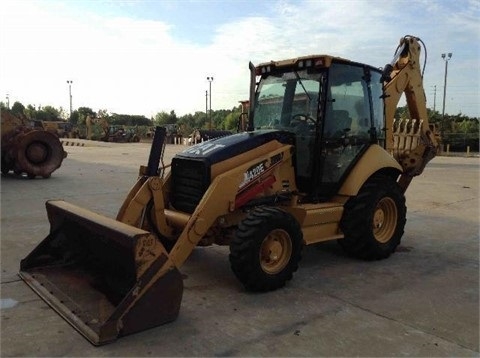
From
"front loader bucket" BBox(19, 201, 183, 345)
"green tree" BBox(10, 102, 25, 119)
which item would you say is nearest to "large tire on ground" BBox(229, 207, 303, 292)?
"front loader bucket" BBox(19, 201, 183, 345)

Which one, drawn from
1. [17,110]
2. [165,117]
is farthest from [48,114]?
[17,110]

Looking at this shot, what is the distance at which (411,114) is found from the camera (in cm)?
762

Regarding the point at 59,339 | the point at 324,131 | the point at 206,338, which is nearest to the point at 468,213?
the point at 324,131

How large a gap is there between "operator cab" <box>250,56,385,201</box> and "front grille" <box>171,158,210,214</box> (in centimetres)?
127

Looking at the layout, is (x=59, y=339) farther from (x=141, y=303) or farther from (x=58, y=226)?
(x=58, y=226)

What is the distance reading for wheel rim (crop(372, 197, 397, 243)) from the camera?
6.07m

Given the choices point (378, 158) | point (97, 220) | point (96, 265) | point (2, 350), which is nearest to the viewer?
point (2, 350)

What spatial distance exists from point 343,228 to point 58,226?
331 cm

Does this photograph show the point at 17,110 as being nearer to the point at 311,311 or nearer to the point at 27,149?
the point at 27,149

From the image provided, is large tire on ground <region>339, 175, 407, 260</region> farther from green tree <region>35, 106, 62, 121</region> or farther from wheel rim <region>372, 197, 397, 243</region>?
green tree <region>35, 106, 62, 121</region>

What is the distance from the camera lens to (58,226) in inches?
203

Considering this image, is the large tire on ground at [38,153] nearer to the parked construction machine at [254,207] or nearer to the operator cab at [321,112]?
the parked construction machine at [254,207]

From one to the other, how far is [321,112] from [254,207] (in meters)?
1.40

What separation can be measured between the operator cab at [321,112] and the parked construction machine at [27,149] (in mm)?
9901
